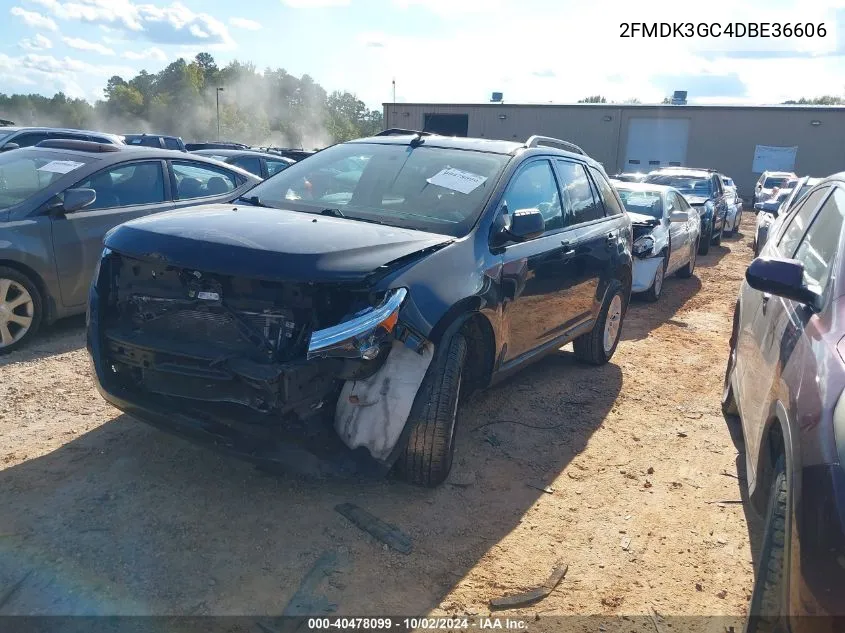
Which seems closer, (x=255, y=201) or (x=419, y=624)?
(x=419, y=624)

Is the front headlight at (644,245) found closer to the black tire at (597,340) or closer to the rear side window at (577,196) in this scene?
the black tire at (597,340)

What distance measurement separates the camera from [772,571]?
2387 millimetres

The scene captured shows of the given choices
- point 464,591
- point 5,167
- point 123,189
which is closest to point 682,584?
point 464,591

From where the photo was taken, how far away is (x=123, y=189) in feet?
20.9

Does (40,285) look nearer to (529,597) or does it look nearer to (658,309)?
Answer: (529,597)

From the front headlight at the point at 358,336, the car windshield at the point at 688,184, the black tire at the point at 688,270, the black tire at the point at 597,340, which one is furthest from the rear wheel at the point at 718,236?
the front headlight at the point at 358,336

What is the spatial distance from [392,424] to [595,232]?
116 inches

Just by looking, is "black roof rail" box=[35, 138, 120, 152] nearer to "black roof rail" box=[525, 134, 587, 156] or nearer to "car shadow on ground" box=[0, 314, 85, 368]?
"car shadow on ground" box=[0, 314, 85, 368]

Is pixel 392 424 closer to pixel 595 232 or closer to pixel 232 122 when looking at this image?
pixel 595 232

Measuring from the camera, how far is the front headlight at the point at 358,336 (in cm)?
310

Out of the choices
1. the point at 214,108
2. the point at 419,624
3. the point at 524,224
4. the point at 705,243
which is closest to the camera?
the point at 419,624

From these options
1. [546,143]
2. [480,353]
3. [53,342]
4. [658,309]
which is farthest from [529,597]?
[658,309]

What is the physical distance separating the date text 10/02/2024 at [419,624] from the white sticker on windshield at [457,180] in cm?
246

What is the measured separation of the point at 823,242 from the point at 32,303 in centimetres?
542
